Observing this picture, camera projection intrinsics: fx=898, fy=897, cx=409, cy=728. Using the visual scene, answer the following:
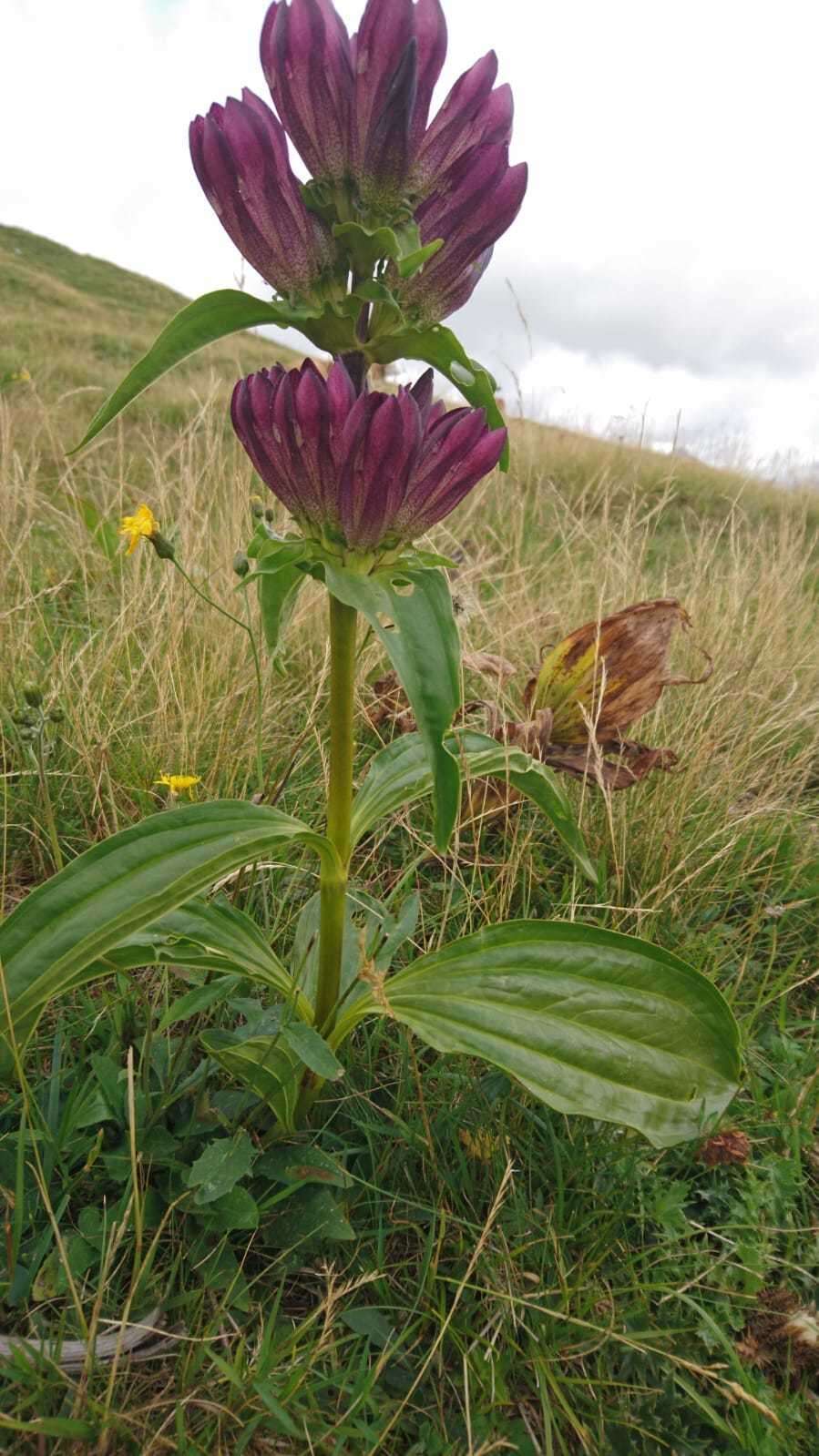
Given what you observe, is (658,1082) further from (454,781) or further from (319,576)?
(319,576)

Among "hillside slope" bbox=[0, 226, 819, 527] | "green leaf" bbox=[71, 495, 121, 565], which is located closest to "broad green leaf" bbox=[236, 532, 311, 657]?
"hillside slope" bbox=[0, 226, 819, 527]

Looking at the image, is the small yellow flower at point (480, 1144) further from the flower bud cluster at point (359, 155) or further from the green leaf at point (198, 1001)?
the flower bud cluster at point (359, 155)

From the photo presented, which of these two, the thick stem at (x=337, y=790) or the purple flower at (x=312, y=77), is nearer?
the purple flower at (x=312, y=77)

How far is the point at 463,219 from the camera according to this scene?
3.17ft

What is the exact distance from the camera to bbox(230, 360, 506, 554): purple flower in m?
0.91

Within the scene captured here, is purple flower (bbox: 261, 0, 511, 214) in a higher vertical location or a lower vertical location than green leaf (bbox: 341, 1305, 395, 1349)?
higher

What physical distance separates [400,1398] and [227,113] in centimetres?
138

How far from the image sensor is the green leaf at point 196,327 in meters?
0.92

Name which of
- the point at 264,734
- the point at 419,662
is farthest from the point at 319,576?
the point at 264,734

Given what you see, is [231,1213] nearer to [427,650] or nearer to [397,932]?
[397,932]

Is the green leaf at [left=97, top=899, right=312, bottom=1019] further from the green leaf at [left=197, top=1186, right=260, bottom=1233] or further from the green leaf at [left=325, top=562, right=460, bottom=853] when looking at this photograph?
the green leaf at [left=325, top=562, right=460, bottom=853]

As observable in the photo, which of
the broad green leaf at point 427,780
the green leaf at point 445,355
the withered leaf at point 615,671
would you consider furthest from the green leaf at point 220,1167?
the withered leaf at point 615,671

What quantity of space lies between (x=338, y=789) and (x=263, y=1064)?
350 millimetres

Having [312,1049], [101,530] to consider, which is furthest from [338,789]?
[101,530]
